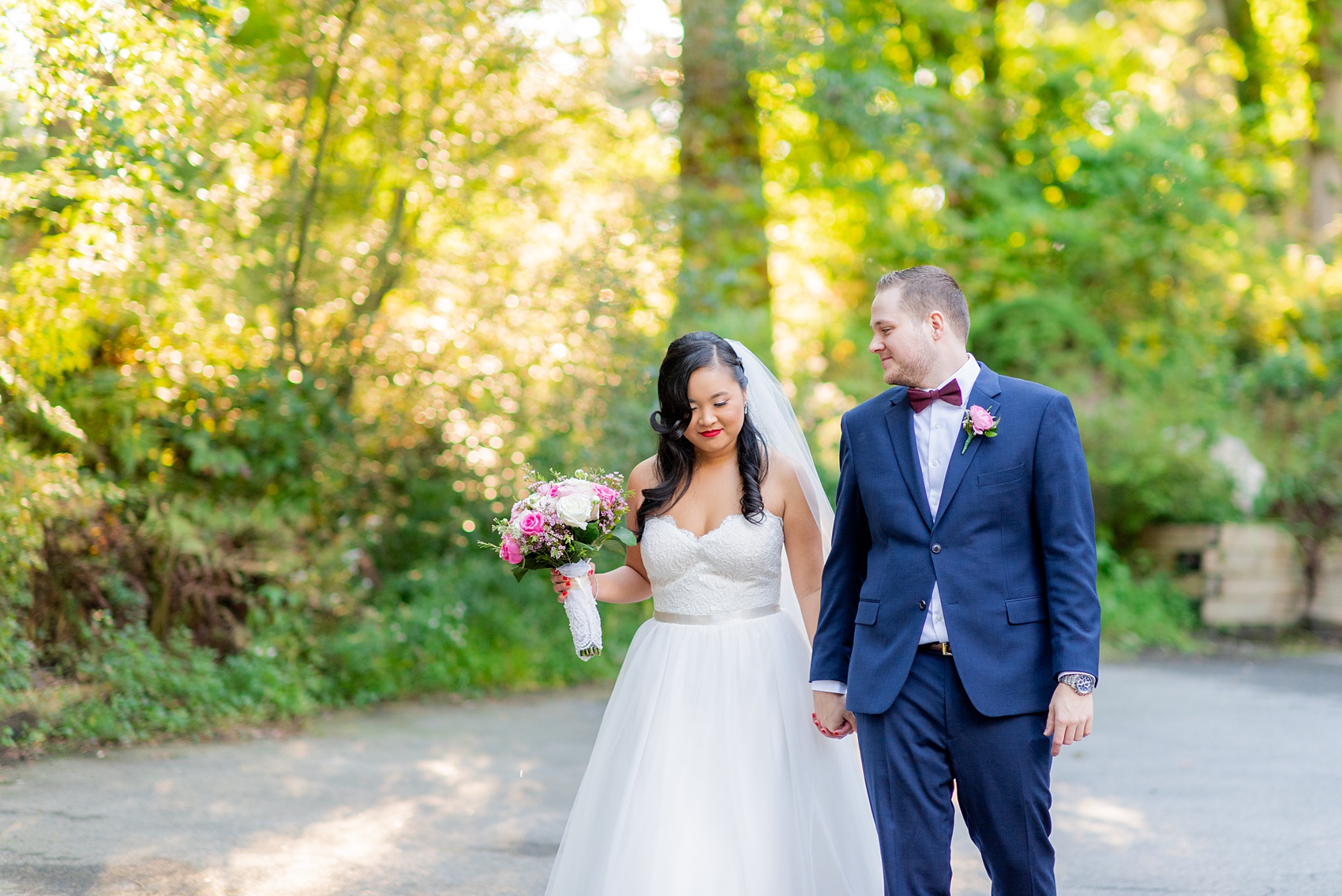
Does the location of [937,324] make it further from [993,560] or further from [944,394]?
[993,560]

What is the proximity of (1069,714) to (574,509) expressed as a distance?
1585mm

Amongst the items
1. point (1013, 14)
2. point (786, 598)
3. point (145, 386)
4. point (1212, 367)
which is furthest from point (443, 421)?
point (1013, 14)

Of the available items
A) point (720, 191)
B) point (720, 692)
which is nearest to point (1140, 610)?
point (720, 191)

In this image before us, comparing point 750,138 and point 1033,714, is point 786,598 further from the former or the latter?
point 750,138

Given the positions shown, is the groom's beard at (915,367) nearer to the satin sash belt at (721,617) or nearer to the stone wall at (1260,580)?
the satin sash belt at (721,617)

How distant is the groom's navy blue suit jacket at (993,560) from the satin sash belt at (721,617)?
65cm

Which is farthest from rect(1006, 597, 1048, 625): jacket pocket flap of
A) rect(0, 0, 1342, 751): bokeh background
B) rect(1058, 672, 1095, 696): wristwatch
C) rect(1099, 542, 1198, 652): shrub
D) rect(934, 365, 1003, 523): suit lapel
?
rect(1099, 542, 1198, 652): shrub

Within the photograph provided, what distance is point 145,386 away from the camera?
7094mm

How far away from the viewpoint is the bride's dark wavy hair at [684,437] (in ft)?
12.7

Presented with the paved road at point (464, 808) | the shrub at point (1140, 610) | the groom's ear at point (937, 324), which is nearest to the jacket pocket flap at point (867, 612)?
the groom's ear at point (937, 324)

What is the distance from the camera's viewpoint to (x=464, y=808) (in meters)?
5.64

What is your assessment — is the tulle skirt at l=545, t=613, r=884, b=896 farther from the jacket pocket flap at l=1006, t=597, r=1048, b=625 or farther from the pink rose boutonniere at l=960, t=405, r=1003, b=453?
the pink rose boutonniere at l=960, t=405, r=1003, b=453

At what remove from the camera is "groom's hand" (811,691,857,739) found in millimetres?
3438

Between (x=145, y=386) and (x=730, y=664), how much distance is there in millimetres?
4897
